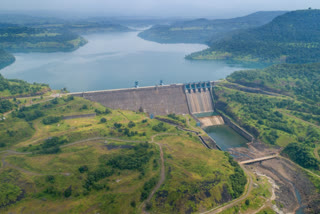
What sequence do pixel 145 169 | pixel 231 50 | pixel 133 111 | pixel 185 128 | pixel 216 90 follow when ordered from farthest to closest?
pixel 231 50
pixel 216 90
pixel 133 111
pixel 185 128
pixel 145 169

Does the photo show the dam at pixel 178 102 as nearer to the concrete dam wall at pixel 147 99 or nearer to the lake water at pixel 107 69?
the concrete dam wall at pixel 147 99

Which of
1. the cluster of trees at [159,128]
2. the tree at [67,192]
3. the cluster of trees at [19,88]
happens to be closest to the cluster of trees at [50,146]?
the tree at [67,192]

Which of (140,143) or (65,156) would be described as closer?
(65,156)

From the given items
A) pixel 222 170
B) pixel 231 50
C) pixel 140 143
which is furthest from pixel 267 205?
pixel 231 50

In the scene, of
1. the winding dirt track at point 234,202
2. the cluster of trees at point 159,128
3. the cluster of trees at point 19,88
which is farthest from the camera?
the cluster of trees at point 19,88

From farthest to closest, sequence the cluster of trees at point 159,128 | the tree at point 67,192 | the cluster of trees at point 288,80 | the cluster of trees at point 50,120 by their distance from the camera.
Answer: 1. the cluster of trees at point 288,80
2. the cluster of trees at point 159,128
3. the cluster of trees at point 50,120
4. the tree at point 67,192

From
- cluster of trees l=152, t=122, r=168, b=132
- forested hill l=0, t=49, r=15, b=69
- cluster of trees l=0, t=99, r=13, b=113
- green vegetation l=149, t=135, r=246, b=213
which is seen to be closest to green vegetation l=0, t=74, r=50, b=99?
cluster of trees l=0, t=99, r=13, b=113

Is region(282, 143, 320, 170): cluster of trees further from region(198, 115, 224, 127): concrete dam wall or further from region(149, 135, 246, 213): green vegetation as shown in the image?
region(198, 115, 224, 127): concrete dam wall

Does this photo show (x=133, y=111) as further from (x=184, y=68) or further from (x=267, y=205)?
(x=184, y=68)
